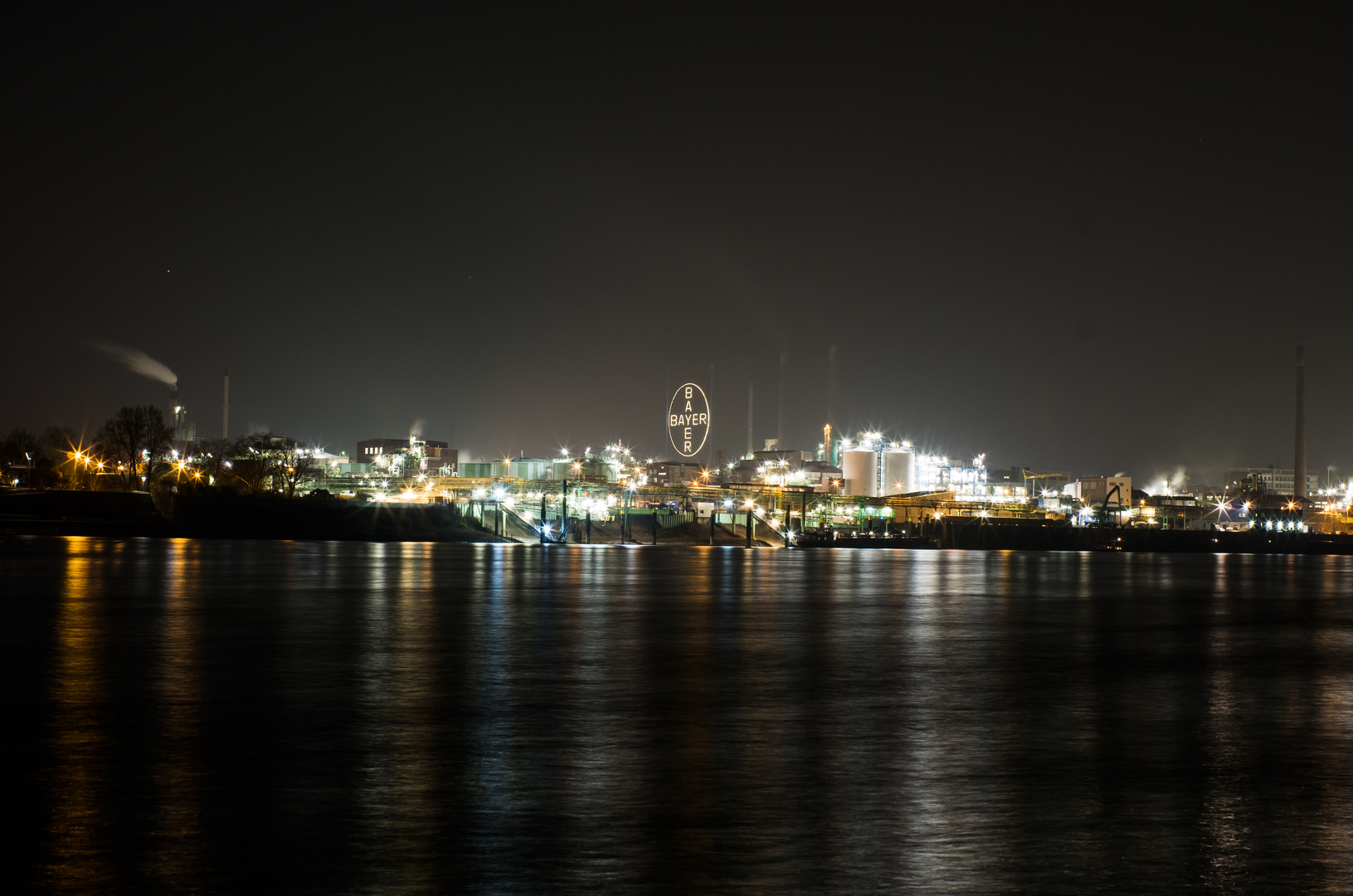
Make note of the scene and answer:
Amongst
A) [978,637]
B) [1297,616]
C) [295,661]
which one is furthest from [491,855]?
[1297,616]

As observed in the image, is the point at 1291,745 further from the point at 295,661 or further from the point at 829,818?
the point at 295,661

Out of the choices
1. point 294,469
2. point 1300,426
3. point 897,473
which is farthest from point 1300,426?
point 294,469

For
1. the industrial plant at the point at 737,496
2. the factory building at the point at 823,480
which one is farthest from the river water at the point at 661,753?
the factory building at the point at 823,480

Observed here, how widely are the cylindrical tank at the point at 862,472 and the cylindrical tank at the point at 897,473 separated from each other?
1.77 m

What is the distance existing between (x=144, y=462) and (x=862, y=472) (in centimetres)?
10128

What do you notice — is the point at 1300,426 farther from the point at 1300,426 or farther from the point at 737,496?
the point at 737,496

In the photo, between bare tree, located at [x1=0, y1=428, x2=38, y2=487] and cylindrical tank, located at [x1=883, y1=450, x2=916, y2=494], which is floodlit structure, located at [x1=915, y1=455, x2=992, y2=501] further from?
bare tree, located at [x1=0, y1=428, x2=38, y2=487]

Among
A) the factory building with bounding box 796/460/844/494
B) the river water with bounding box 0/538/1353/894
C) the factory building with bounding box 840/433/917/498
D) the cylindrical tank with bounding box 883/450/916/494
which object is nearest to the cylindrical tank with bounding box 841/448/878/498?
the factory building with bounding box 840/433/917/498

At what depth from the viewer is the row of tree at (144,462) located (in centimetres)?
11731

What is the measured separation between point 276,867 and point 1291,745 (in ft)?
31.9

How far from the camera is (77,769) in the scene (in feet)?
30.6

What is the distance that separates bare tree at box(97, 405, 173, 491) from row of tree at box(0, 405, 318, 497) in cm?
8

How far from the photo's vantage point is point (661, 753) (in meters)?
10.5

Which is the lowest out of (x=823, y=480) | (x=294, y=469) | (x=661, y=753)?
(x=661, y=753)
